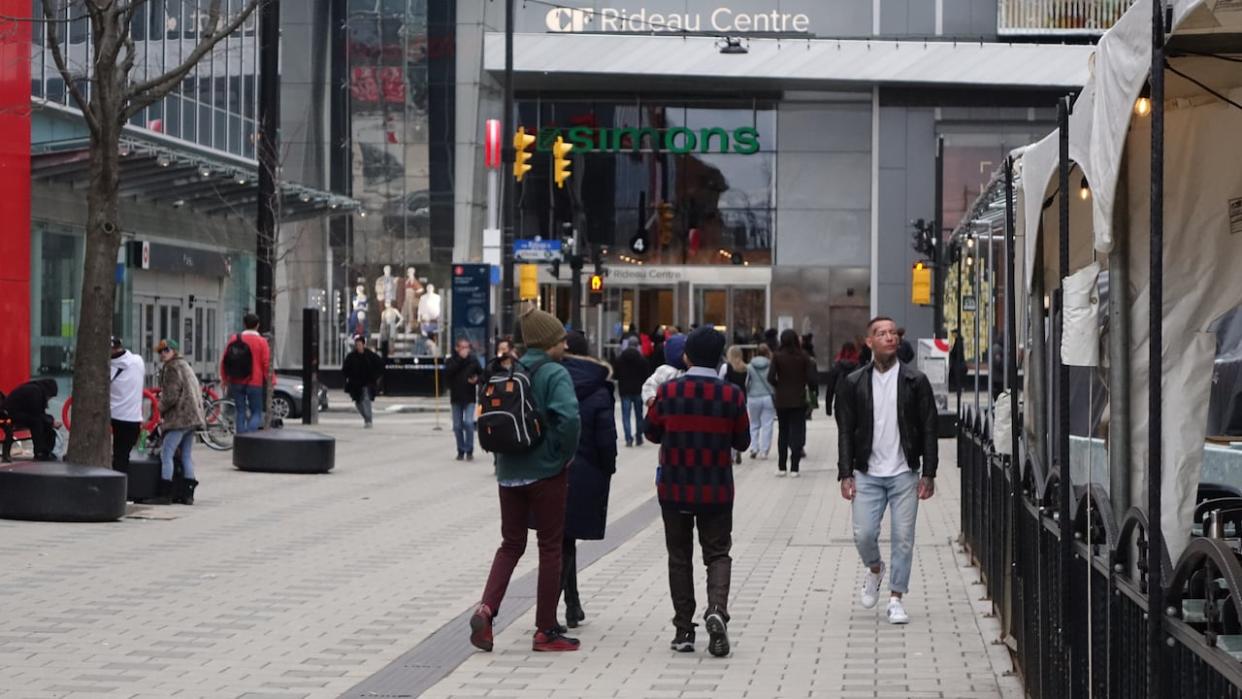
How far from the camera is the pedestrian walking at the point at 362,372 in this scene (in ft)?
107

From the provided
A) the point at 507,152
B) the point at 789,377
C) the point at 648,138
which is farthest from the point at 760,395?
the point at 648,138

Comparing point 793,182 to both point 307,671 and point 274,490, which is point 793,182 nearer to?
point 274,490

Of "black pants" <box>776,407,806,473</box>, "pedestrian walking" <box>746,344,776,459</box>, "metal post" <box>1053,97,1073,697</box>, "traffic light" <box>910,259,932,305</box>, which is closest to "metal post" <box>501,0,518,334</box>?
"pedestrian walking" <box>746,344,776,459</box>

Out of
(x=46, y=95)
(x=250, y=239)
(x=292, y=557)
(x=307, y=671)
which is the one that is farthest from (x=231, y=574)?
(x=250, y=239)

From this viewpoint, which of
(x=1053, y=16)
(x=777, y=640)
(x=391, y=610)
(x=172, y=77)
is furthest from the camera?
(x=1053, y=16)

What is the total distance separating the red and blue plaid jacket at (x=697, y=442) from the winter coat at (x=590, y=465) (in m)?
0.48

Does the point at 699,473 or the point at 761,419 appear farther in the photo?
the point at 761,419

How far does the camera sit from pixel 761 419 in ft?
85.3

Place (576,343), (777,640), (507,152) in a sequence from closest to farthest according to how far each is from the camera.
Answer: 1. (777,640)
2. (576,343)
3. (507,152)

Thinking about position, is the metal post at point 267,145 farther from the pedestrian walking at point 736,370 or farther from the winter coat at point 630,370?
the pedestrian walking at point 736,370

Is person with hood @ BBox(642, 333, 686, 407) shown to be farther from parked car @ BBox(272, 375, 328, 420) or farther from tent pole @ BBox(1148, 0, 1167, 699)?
parked car @ BBox(272, 375, 328, 420)

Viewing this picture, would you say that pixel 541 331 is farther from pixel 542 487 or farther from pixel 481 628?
pixel 481 628

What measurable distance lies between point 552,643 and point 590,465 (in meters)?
1.01

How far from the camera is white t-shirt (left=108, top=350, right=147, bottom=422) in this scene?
17922 mm
